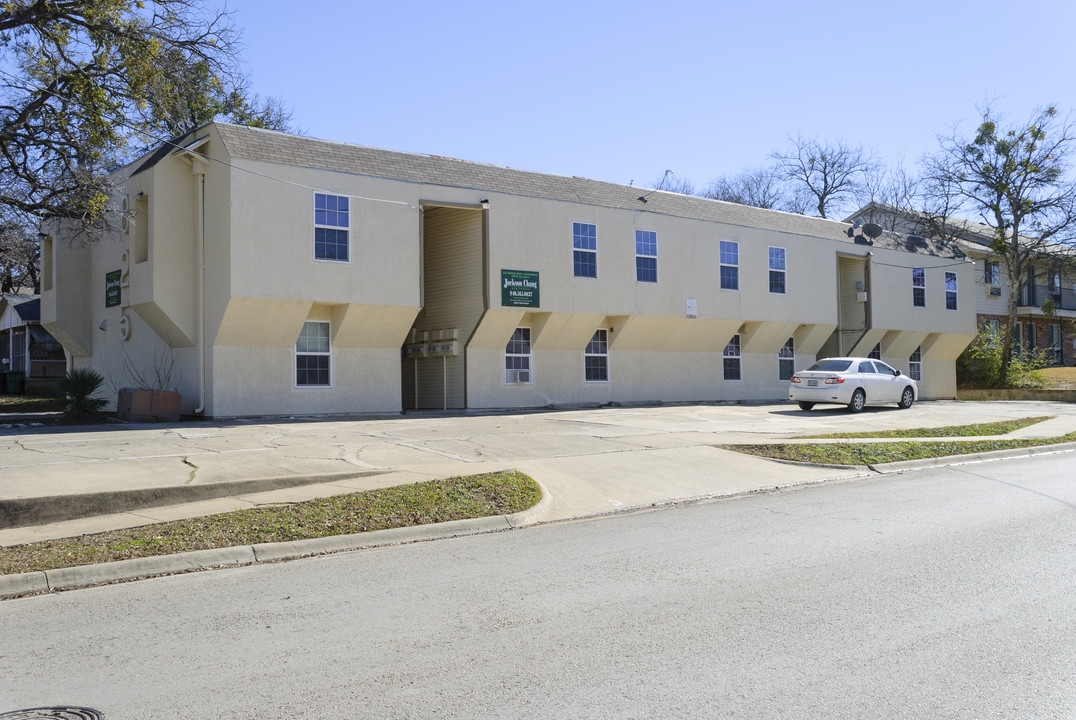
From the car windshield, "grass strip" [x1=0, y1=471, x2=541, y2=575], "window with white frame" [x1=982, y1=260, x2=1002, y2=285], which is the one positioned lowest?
"grass strip" [x1=0, y1=471, x2=541, y2=575]

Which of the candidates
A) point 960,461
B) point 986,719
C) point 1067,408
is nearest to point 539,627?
point 986,719

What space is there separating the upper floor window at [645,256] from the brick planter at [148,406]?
13833 millimetres

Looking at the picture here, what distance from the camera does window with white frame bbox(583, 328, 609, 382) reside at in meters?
27.0

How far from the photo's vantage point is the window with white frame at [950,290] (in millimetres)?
37750

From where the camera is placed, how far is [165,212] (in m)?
21.5

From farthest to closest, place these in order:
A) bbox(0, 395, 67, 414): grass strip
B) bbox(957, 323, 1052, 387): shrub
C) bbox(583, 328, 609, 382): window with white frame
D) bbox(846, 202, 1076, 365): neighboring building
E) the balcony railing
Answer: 1. the balcony railing
2. bbox(846, 202, 1076, 365): neighboring building
3. bbox(957, 323, 1052, 387): shrub
4. bbox(583, 328, 609, 382): window with white frame
5. bbox(0, 395, 67, 414): grass strip

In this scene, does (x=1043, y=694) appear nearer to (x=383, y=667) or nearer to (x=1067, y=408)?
(x=383, y=667)

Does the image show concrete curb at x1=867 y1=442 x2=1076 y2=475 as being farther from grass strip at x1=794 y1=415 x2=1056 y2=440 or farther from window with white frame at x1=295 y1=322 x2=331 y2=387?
window with white frame at x1=295 y1=322 x2=331 y2=387

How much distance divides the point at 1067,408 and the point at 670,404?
15.0 meters

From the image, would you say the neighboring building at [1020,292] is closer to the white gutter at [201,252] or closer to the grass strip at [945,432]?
the grass strip at [945,432]

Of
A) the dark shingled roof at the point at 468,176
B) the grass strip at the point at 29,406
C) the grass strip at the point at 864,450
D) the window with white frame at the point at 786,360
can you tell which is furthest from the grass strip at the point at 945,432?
the grass strip at the point at 29,406

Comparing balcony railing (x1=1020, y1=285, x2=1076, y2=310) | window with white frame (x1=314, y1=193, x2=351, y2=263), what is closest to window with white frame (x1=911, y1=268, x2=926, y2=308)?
balcony railing (x1=1020, y1=285, x2=1076, y2=310)

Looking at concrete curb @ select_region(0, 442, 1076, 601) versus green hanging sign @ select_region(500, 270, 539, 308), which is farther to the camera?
green hanging sign @ select_region(500, 270, 539, 308)

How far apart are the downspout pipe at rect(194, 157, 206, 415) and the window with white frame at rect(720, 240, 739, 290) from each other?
16.4 meters
